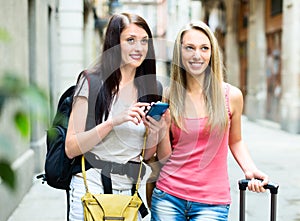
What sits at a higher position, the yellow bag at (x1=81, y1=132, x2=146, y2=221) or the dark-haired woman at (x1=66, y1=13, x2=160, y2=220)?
the dark-haired woman at (x1=66, y1=13, x2=160, y2=220)

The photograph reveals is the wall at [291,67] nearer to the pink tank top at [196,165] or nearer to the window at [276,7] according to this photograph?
the window at [276,7]

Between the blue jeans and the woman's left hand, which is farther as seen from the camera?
the blue jeans

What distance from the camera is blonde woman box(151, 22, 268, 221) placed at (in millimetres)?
2449

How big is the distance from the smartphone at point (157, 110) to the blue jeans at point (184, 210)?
1.54 ft

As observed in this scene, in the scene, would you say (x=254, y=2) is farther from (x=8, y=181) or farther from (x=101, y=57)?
(x=8, y=181)

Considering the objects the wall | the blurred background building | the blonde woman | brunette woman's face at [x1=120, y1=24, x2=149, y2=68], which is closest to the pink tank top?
the blonde woman

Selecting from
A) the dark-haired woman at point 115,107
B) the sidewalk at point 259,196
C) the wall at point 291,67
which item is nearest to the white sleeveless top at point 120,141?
the dark-haired woman at point 115,107

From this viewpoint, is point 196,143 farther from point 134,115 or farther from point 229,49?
point 229,49

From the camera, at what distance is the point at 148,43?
2.35 m

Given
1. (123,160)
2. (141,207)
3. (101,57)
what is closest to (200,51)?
(101,57)

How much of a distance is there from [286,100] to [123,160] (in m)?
14.1

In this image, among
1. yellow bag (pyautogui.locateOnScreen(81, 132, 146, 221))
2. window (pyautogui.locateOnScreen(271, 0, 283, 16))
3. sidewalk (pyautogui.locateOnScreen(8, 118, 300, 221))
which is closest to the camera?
yellow bag (pyautogui.locateOnScreen(81, 132, 146, 221))

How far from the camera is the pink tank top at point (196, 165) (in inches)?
96.7

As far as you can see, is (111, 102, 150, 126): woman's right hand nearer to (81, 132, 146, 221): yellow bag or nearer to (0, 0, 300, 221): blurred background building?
(81, 132, 146, 221): yellow bag
